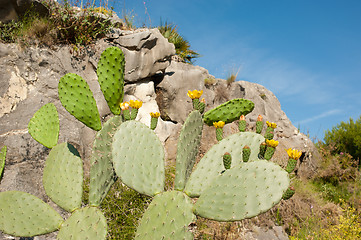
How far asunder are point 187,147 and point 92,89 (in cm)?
388

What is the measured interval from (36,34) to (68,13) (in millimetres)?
803

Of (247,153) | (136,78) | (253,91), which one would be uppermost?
(253,91)

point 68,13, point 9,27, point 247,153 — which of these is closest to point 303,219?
point 247,153

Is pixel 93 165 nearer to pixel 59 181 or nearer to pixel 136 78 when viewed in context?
pixel 59 181

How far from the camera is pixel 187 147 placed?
2.20 metres

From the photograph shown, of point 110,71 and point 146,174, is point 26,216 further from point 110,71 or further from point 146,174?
point 110,71

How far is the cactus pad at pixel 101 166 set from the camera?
231cm

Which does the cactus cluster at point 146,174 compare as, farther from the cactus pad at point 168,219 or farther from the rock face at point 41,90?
the rock face at point 41,90

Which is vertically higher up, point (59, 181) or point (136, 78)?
point (136, 78)

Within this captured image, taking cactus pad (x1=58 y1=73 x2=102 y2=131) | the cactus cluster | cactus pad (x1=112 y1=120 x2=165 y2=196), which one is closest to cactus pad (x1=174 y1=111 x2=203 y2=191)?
the cactus cluster

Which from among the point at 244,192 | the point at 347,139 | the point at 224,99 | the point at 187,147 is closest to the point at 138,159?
the point at 187,147

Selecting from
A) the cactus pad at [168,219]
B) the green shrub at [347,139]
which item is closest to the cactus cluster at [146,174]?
the cactus pad at [168,219]

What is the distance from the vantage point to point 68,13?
5656mm

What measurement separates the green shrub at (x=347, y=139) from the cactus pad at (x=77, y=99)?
28.6 feet
